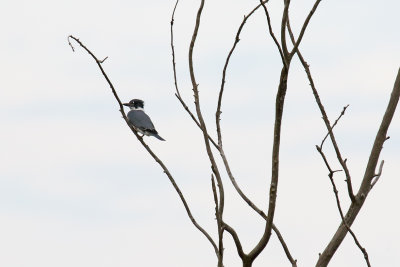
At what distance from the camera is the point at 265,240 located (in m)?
2.76

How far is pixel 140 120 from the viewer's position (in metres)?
17.5

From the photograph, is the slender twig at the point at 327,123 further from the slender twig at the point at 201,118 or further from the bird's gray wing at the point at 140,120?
the bird's gray wing at the point at 140,120

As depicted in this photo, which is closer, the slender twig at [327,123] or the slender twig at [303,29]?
the slender twig at [303,29]

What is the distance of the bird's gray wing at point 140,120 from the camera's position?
17312 mm

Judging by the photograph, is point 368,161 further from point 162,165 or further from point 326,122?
point 162,165

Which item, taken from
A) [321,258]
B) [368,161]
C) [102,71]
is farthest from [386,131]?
[102,71]

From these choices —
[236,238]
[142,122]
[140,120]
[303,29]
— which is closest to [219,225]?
[236,238]

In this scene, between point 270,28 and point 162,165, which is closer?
point 270,28

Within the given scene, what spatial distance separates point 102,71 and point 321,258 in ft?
5.10

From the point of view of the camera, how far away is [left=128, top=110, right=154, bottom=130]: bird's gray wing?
56.8ft

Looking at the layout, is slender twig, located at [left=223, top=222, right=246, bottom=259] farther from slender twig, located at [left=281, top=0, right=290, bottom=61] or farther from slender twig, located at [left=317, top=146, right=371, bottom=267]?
slender twig, located at [left=281, top=0, right=290, bottom=61]

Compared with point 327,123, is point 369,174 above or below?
below

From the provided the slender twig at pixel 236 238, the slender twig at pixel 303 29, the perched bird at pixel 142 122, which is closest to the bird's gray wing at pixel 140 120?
the perched bird at pixel 142 122

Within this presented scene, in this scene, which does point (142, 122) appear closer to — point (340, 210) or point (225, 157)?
point (225, 157)
